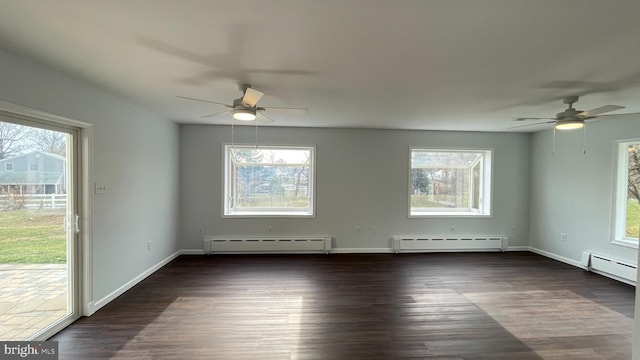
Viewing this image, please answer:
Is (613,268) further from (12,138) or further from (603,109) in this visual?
(12,138)

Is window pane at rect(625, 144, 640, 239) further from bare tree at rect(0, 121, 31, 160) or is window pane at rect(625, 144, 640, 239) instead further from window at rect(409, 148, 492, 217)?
bare tree at rect(0, 121, 31, 160)

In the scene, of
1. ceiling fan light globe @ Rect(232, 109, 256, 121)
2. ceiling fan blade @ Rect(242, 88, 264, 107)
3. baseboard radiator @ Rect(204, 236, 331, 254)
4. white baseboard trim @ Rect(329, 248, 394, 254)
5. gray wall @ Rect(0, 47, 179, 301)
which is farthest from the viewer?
white baseboard trim @ Rect(329, 248, 394, 254)

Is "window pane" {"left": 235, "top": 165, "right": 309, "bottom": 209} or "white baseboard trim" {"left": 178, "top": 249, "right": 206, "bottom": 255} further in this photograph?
"window pane" {"left": 235, "top": 165, "right": 309, "bottom": 209}

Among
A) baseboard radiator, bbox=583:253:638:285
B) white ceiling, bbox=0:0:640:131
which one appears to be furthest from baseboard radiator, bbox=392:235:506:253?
white ceiling, bbox=0:0:640:131

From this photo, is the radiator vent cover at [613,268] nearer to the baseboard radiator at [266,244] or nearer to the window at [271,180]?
the baseboard radiator at [266,244]

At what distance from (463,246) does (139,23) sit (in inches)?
230

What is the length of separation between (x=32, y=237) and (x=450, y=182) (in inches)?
247

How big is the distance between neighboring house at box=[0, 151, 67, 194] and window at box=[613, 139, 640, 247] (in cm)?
709

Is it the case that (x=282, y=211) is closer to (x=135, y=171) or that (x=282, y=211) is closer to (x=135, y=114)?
(x=135, y=171)

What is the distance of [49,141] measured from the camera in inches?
97.7

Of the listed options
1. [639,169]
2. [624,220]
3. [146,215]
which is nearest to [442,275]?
[624,220]

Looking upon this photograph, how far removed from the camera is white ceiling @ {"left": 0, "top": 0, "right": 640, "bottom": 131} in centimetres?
148

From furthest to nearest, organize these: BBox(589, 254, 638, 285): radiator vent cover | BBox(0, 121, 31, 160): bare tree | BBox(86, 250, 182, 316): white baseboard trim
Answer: BBox(589, 254, 638, 285): radiator vent cover → BBox(86, 250, 182, 316): white baseboard trim → BBox(0, 121, 31, 160): bare tree

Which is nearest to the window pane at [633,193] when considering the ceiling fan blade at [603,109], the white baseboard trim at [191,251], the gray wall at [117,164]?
the ceiling fan blade at [603,109]
